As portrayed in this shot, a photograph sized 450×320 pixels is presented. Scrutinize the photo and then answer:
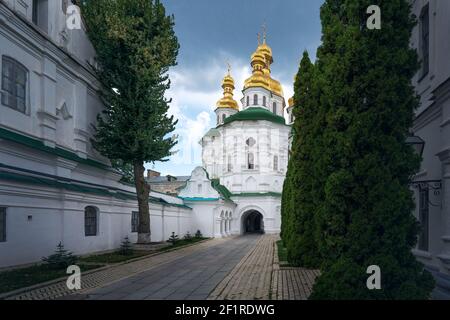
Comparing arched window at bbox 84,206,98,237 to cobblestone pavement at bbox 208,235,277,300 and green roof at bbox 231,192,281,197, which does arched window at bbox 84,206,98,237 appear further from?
green roof at bbox 231,192,281,197

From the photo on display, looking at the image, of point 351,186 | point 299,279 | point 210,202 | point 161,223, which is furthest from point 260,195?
point 351,186

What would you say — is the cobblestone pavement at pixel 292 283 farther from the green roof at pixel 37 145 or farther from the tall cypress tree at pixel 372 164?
the green roof at pixel 37 145

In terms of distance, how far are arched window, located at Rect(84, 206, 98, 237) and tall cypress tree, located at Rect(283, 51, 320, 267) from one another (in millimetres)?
9315

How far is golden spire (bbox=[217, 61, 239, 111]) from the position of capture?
53375 mm

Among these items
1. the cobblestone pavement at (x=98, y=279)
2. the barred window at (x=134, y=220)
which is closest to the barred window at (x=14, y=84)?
the cobblestone pavement at (x=98, y=279)

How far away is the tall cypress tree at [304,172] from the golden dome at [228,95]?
41.2 meters

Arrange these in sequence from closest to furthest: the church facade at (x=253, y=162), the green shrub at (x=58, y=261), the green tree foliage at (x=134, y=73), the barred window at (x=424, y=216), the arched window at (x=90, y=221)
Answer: the barred window at (x=424, y=216) < the green shrub at (x=58, y=261) < the arched window at (x=90, y=221) < the green tree foliage at (x=134, y=73) < the church facade at (x=253, y=162)

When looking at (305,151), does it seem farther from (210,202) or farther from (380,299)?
(210,202)

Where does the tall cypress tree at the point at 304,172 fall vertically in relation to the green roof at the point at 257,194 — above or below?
above

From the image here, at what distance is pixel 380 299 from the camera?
18.4ft

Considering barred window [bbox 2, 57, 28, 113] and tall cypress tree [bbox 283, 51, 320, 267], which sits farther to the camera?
barred window [bbox 2, 57, 28, 113]

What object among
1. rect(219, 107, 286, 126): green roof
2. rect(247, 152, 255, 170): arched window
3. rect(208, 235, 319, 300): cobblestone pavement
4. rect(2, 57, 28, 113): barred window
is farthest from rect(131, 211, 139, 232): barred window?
rect(219, 107, 286, 126): green roof

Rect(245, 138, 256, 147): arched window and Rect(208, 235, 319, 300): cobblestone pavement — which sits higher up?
Rect(245, 138, 256, 147): arched window

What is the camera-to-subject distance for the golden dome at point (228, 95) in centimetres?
5344
